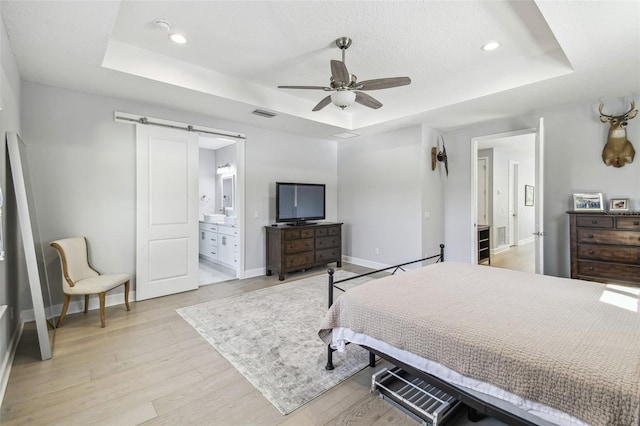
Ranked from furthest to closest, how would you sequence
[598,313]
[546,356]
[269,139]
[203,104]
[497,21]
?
1. [269,139]
2. [203,104]
3. [497,21]
4. [598,313]
5. [546,356]

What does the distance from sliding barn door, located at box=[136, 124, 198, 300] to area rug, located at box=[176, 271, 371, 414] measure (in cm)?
74

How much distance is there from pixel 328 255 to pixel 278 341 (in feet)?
9.26

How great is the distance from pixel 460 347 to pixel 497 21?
2660 millimetres

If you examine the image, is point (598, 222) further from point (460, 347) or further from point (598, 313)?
point (460, 347)

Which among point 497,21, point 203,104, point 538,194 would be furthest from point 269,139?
point 538,194

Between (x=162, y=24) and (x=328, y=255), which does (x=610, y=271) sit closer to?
(x=328, y=255)

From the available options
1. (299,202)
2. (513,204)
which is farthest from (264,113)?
(513,204)

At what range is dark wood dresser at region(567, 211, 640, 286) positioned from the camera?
3125 millimetres

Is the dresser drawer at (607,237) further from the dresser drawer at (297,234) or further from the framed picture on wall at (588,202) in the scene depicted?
the dresser drawer at (297,234)

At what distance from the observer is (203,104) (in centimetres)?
385

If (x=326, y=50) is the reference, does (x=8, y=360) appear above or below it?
below

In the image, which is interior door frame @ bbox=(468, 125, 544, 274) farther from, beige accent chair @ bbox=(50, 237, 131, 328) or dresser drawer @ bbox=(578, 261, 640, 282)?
beige accent chair @ bbox=(50, 237, 131, 328)

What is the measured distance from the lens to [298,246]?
4996 millimetres

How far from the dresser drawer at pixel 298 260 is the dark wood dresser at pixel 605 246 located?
3591 mm
